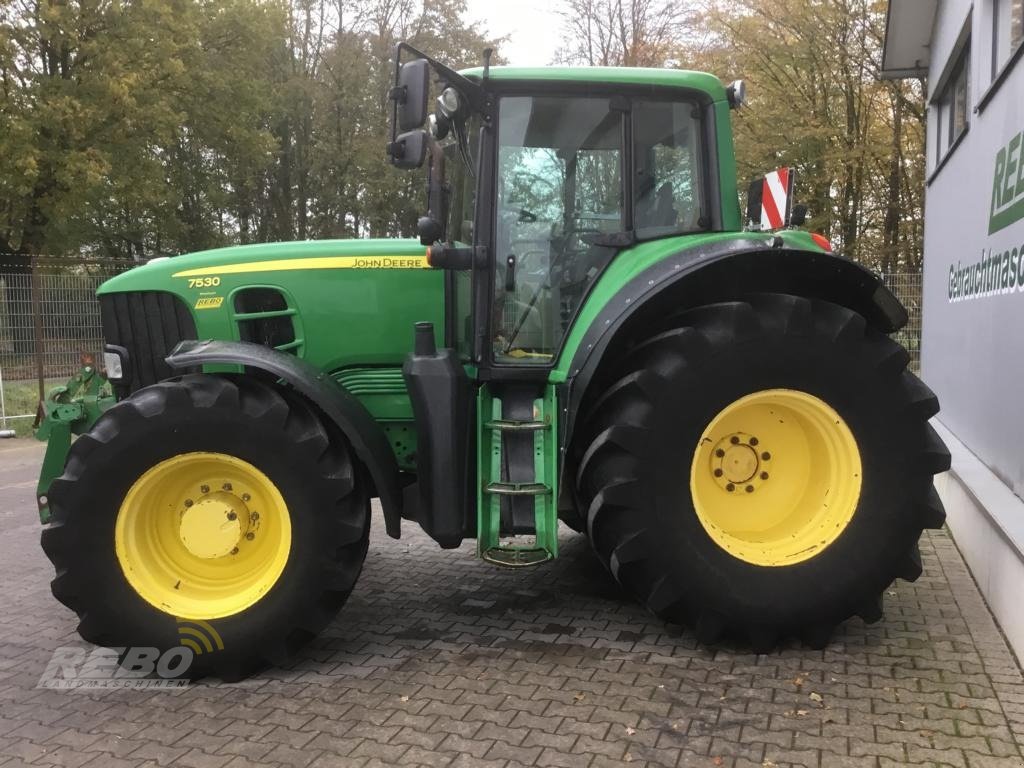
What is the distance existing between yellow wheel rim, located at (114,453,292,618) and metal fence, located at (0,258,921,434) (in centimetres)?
786

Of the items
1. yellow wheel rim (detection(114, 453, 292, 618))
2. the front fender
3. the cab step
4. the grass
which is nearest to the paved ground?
yellow wheel rim (detection(114, 453, 292, 618))

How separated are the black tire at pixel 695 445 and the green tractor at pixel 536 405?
0.01m

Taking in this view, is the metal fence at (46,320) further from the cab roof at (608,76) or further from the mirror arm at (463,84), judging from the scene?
the mirror arm at (463,84)

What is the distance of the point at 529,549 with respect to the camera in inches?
143

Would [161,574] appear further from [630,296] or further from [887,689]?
[887,689]

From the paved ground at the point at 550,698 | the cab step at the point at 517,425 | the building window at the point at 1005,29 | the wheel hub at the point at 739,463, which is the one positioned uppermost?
the building window at the point at 1005,29

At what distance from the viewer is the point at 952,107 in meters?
8.23

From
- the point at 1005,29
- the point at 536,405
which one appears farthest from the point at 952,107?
the point at 536,405

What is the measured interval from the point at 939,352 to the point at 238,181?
86.3ft

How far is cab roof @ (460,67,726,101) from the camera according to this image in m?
3.71

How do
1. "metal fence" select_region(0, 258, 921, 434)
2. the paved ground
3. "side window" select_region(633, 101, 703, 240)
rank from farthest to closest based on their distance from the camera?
"metal fence" select_region(0, 258, 921, 434) < "side window" select_region(633, 101, 703, 240) < the paved ground

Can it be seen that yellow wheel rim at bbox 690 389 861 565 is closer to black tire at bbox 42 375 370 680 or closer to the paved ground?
the paved ground

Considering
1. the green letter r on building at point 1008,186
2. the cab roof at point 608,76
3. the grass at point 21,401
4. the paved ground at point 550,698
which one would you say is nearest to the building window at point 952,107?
the green letter r on building at point 1008,186

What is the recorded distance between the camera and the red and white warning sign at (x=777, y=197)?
5.12m
